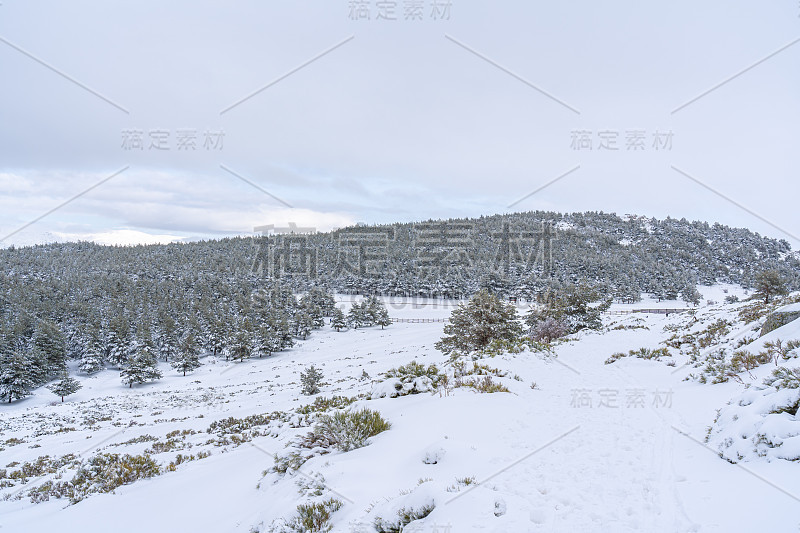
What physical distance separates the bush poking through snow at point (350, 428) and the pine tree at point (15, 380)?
43.5 m

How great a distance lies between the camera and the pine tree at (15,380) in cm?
3259

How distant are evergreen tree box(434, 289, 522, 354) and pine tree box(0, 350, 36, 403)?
40.6 metres

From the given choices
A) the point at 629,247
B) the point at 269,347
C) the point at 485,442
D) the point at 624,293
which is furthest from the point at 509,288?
the point at 485,442

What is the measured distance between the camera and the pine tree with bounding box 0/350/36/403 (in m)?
32.6

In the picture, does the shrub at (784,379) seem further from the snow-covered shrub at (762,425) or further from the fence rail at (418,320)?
the fence rail at (418,320)

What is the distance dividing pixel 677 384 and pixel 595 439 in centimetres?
545

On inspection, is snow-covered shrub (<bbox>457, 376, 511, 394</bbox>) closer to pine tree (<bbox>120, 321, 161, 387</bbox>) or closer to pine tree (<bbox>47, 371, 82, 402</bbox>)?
pine tree (<bbox>47, 371, 82, 402</bbox>)

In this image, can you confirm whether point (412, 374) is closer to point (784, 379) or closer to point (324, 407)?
point (324, 407)

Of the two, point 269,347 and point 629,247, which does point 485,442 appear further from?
→ point 629,247

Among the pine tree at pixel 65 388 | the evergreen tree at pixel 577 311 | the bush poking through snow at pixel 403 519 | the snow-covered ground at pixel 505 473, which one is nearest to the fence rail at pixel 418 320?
the evergreen tree at pixel 577 311

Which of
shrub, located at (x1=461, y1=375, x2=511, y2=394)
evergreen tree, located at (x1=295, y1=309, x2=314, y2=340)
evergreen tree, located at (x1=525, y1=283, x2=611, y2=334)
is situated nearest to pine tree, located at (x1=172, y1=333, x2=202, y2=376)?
evergreen tree, located at (x1=295, y1=309, x2=314, y2=340)

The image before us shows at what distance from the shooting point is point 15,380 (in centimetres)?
3291

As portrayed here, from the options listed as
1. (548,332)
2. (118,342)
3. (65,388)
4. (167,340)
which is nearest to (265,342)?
(167,340)

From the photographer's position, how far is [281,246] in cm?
14512
